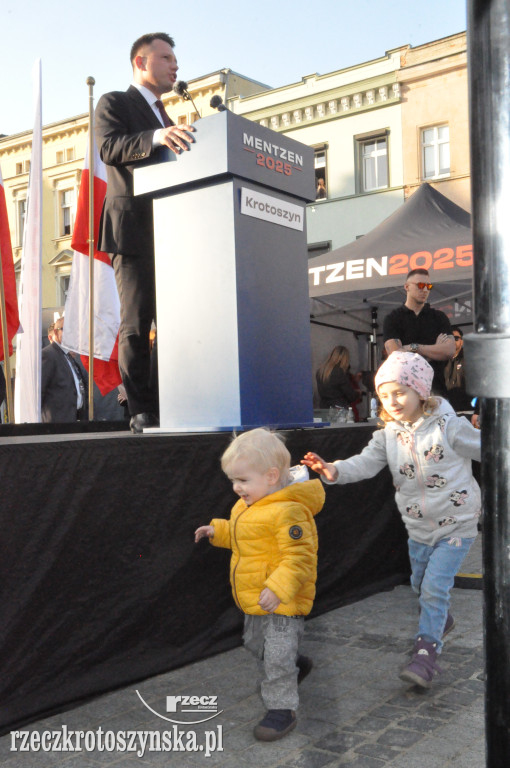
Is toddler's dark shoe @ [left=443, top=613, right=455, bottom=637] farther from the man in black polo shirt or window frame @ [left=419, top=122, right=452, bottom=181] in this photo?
window frame @ [left=419, top=122, right=452, bottom=181]

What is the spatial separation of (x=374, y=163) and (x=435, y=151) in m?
1.89

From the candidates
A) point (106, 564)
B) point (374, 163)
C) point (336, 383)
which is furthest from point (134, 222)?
point (374, 163)

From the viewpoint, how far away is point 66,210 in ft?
110

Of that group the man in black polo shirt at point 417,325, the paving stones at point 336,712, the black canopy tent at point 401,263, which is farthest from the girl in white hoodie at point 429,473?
the black canopy tent at point 401,263

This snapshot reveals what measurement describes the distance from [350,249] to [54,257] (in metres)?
24.9

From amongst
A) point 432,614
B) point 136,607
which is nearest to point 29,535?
point 136,607

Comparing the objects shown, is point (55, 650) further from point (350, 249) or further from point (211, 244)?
point (350, 249)

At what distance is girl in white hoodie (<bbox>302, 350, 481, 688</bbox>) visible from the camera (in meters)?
3.28

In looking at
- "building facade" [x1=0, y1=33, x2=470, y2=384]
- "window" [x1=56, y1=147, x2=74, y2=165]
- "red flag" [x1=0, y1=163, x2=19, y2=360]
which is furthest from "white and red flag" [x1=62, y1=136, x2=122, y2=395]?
"window" [x1=56, y1=147, x2=74, y2=165]

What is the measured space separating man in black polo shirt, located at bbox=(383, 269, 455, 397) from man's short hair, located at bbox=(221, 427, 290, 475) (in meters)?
2.76

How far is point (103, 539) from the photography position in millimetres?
2957

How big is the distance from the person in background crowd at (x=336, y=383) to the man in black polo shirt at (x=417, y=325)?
11.7 feet

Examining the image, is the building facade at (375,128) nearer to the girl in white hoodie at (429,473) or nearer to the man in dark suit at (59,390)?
the man in dark suit at (59,390)

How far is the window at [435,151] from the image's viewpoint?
22.2 metres
